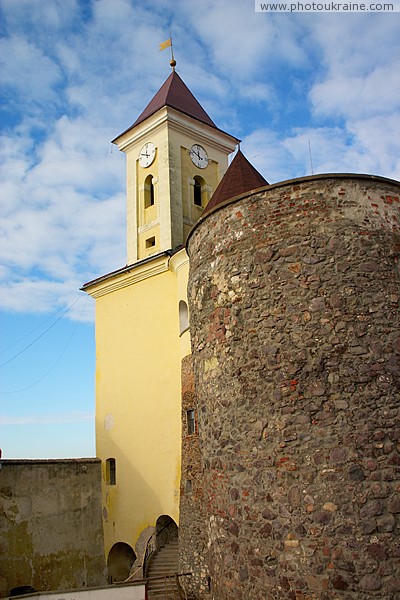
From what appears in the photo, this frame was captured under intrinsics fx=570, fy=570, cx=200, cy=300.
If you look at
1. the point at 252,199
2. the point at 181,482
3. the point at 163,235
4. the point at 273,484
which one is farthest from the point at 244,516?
the point at 163,235

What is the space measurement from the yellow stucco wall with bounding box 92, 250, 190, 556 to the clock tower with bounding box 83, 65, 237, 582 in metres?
0.03

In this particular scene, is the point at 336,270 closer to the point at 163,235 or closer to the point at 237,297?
the point at 237,297

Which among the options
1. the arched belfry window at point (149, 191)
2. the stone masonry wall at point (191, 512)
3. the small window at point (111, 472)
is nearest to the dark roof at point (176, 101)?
the arched belfry window at point (149, 191)

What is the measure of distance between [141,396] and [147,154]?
341 inches

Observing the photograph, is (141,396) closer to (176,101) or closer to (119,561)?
(119,561)

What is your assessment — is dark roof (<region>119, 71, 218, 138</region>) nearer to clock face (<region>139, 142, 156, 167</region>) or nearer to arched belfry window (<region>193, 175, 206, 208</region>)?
clock face (<region>139, 142, 156, 167</region>)

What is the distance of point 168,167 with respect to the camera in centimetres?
1872

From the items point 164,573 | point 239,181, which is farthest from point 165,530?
point 239,181

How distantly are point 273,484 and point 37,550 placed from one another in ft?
33.0

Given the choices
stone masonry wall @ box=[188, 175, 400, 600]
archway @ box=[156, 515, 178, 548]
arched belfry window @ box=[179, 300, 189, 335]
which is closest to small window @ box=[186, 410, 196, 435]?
arched belfry window @ box=[179, 300, 189, 335]

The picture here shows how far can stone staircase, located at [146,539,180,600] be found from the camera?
11001 millimetres

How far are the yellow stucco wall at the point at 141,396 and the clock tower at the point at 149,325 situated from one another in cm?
3

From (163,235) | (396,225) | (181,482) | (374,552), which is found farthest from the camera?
(163,235)

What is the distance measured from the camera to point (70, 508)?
49.3ft
